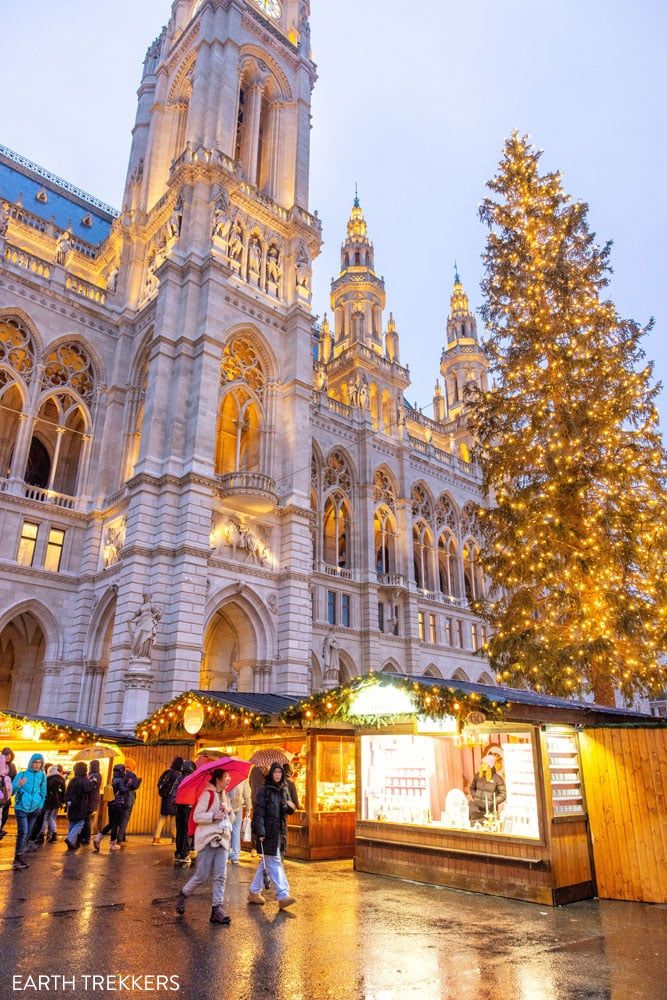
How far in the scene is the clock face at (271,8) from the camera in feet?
123

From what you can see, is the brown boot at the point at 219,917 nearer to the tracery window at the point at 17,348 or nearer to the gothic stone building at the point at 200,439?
the gothic stone building at the point at 200,439

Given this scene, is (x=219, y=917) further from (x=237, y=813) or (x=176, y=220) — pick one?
(x=176, y=220)

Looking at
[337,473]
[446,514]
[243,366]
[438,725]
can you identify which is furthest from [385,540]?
[438,725]

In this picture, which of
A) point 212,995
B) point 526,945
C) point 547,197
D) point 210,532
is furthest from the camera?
point 210,532

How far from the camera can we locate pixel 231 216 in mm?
30172

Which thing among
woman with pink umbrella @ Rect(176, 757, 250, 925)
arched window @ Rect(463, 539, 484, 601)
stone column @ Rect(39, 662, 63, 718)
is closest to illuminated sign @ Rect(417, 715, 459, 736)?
woman with pink umbrella @ Rect(176, 757, 250, 925)

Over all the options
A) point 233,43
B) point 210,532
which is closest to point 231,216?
point 233,43

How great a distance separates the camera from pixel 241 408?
95.1ft

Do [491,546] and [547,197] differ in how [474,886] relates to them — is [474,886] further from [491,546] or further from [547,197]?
[547,197]

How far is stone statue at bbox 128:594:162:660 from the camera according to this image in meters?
21.8

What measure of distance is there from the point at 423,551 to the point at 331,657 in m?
11.4

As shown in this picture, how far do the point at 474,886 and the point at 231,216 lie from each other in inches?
1135

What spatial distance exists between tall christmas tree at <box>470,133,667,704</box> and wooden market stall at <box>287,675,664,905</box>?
3034 millimetres

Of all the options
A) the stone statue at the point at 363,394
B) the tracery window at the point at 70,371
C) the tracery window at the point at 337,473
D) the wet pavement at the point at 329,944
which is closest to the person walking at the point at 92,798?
the wet pavement at the point at 329,944
